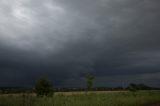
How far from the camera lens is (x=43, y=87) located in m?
50.9

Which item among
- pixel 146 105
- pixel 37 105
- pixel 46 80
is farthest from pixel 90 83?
pixel 37 105

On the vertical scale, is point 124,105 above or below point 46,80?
below

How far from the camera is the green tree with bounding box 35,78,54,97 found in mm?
50750

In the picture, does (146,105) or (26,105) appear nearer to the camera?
(26,105)

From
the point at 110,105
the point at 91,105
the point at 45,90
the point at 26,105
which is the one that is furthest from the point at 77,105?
the point at 45,90

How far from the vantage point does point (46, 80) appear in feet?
168

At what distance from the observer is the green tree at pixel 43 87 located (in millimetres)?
50750

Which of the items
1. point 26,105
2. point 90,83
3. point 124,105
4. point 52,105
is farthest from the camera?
point 90,83

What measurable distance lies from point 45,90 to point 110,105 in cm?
2167

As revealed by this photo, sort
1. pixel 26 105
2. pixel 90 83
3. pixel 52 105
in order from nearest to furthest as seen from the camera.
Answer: pixel 26 105 → pixel 52 105 → pixel 90 83

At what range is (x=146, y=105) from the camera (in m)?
33.8

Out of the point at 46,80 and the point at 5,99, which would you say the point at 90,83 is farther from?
the point at 5,99

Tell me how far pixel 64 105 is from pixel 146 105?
10.8m

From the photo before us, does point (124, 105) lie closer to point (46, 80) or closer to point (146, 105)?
point (146, 105)
